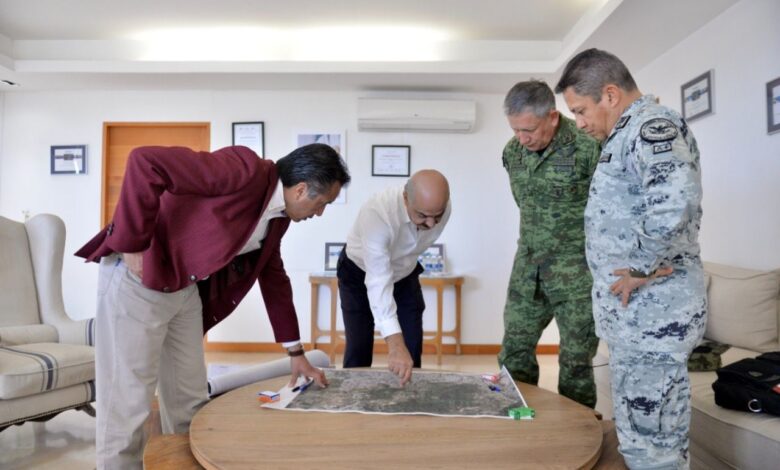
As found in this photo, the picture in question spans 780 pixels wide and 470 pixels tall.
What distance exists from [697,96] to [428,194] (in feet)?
8.05

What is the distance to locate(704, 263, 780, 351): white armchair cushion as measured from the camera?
2.30 metres

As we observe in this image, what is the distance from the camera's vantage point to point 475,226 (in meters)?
4.71

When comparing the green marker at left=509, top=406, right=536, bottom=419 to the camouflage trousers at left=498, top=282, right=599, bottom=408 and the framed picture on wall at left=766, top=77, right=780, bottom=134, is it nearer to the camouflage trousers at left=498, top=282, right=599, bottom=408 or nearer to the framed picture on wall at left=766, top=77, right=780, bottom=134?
the camouflage trousers at left=498, top=282, right=599, bottom=408

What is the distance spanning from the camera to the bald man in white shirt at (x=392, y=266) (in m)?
1.69

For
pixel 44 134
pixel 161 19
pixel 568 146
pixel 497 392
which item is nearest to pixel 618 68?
pixel 568 146

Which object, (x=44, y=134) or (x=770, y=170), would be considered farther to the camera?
(x=44, y=134)

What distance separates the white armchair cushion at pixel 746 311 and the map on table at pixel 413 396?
4.65 ft

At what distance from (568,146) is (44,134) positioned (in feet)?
16.0

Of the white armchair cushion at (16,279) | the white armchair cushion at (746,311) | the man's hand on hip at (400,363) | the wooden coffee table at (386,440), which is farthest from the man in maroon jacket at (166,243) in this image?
the white armchair cushion at (746,311)

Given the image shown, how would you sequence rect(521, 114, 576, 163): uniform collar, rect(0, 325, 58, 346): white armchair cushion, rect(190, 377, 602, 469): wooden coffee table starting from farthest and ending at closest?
rect(0, 325, 58, 346): white armchair cushion < rect(521, 114, 576, 163): uniform collar < rect(190, 377, 602, 469): wooden coffee table

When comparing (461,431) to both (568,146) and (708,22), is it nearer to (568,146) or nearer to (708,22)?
(568,146)

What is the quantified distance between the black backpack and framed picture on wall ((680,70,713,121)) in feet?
6.20

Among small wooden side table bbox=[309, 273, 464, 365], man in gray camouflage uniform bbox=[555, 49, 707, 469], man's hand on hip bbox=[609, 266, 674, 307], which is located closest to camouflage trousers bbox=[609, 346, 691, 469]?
man in gray camouflage uniform bbox=[555, 49, 707, 469]

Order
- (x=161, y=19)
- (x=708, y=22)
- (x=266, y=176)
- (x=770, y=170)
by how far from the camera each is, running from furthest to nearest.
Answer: (x=161, y=19) → (x=708, y=22) → (x=770, y=170) → (x=266, y=176)
